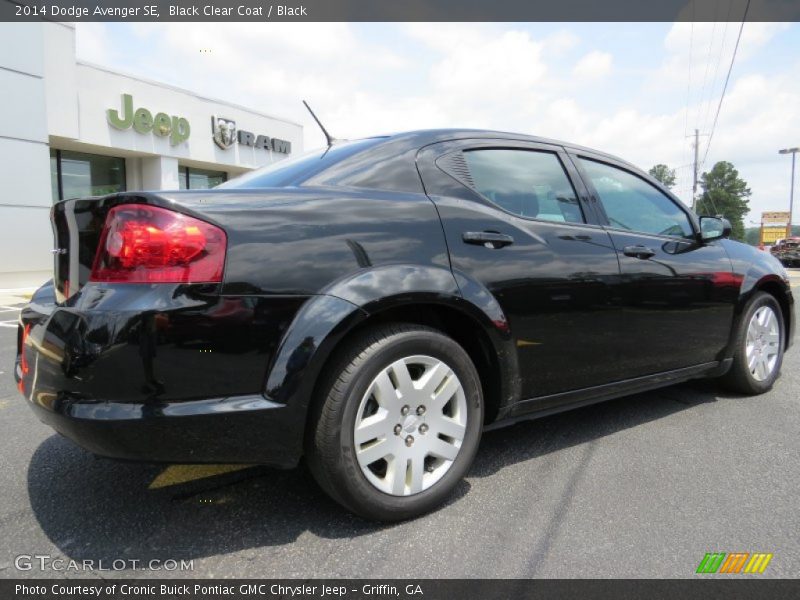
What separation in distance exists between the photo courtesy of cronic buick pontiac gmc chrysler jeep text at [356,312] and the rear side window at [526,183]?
1 cm

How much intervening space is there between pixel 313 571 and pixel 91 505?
104 cm

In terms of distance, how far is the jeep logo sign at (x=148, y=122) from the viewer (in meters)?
15.5

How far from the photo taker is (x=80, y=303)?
6.13 ft

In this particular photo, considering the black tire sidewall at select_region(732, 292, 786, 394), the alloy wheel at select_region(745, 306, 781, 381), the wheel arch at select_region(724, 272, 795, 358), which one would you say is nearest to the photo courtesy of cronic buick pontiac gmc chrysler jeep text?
the wheel arch at select_region(724, 272, 795, 358)

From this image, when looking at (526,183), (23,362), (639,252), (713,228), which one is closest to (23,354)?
(23,362)

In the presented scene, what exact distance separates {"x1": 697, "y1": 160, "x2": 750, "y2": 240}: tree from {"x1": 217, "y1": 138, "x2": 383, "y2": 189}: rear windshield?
81.1 metres

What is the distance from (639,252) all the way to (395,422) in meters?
1.72

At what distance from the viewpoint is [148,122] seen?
53.8 feet

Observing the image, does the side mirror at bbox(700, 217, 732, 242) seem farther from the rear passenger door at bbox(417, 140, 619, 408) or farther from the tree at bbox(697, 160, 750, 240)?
the tree at bbox(697, 160, 750, 240)

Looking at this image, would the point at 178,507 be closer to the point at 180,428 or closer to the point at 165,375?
the point at 180,428

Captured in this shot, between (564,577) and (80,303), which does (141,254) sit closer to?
(80,303)

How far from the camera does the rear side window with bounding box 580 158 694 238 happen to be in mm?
3148

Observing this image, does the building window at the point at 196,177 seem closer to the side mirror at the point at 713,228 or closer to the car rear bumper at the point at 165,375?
the side mirror at the point at 713,228
